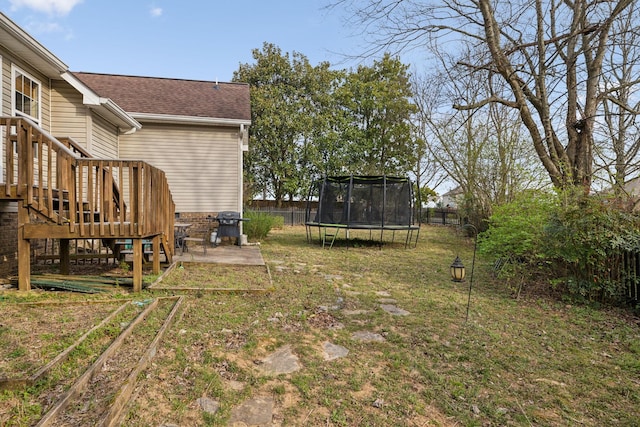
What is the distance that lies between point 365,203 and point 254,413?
10285 millimetres

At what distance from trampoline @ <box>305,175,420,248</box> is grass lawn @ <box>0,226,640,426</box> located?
6069mm

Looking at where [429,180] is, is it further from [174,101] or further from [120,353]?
[120,353]

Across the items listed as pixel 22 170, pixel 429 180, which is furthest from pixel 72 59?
pixel 429 180

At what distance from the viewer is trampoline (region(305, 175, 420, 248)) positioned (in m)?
12.0

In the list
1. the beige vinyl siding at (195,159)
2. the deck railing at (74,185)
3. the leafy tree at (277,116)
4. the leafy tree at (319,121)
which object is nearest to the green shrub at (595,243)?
the deck railing at (74,185)

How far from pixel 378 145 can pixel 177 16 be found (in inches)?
714

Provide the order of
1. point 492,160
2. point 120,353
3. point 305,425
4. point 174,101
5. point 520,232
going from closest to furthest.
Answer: point 305,425 < point 120,353 < point 520,232 < point 174,101 < point 492,160

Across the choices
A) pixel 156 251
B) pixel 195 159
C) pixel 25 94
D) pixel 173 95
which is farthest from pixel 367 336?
pixel 173 95

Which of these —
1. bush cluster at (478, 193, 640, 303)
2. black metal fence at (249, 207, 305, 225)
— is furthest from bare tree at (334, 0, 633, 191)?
black metal fence at (249, 207, 305, 225)

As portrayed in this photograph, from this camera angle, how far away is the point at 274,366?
3.08 metres

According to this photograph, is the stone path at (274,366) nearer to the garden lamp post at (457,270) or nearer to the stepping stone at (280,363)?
the stepping stone at (280,363)

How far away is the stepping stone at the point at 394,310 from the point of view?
4.75 metres

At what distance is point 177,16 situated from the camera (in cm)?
1016

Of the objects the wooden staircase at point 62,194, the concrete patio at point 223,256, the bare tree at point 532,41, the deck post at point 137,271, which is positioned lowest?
the concrete patio at point 223,256
